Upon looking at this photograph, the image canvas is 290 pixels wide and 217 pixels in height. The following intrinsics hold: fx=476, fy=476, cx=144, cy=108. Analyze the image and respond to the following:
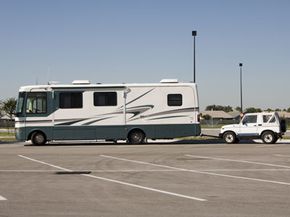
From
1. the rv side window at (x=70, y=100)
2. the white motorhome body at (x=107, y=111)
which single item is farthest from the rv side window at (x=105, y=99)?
the rv side window at (x=70, y=100)

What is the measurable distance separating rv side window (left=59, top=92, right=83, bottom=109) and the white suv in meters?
8.68

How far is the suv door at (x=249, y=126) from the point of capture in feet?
85.8

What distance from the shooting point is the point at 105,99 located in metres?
25.5

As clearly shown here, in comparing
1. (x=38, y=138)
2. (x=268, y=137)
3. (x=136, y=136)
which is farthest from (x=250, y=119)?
(x=38, y=138)

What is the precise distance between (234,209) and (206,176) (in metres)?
4.26

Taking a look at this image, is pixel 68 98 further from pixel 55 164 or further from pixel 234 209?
pixel 234 209

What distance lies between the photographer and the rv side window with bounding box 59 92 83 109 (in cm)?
2542

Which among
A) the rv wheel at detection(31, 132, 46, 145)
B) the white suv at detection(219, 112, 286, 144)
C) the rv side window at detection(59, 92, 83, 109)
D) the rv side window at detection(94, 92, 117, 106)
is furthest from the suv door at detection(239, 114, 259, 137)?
the rv wheel at detection(31, 132, 46, 145)

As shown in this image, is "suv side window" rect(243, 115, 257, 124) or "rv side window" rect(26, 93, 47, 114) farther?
"suv side window" rect(243, 115, 257, 124)

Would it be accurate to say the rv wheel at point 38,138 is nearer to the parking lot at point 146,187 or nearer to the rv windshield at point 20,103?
the rv windshield at point 20,103

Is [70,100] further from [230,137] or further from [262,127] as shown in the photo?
[262,127]

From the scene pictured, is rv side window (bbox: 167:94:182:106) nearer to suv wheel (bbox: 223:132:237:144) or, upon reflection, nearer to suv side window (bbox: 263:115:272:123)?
suv wheel (bbox: 223:132:237:144)

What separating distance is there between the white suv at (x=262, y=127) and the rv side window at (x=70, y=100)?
8.68 metres

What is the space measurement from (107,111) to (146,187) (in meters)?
15.2
